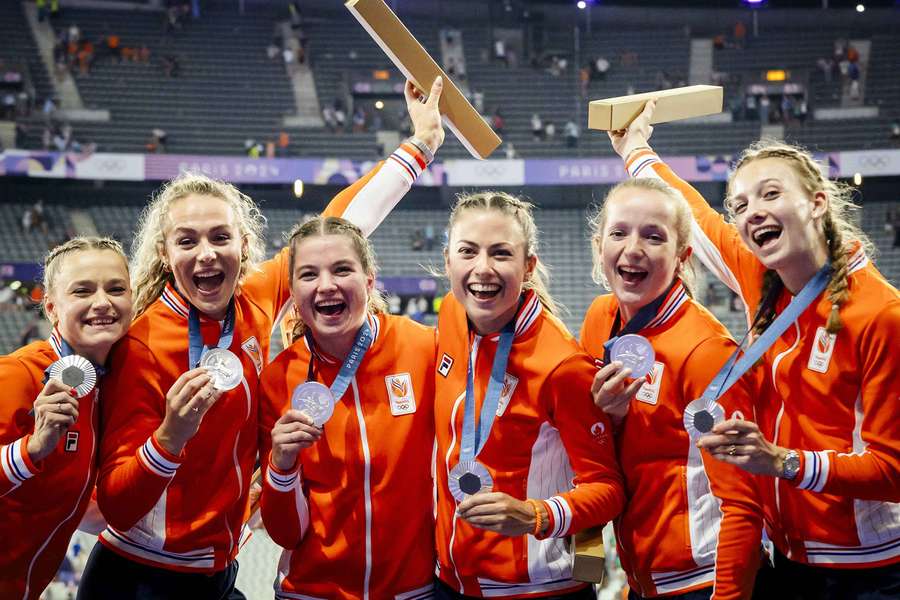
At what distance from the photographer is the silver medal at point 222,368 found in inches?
91.6

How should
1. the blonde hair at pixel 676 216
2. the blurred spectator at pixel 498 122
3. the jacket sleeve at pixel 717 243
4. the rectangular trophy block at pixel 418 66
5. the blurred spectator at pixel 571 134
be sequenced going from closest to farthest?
the blonde hair at pixel 676 216
the jacket sleeve at pixel 717 243
the rectangular trophy block at pixel 418 66
the blurred spectator at pixel 571 134
the blurred spectator at pixel 498 122

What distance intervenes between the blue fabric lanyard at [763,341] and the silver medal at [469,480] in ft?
1.97

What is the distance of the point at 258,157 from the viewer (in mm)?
20312

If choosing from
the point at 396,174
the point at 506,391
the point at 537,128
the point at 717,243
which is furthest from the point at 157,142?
the point at 506,391

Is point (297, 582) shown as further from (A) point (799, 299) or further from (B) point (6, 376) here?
(A) point (799, 299)

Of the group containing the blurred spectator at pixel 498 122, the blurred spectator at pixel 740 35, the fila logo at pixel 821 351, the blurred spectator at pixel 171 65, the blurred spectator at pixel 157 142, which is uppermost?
the blurred spectator at pixel 740 35

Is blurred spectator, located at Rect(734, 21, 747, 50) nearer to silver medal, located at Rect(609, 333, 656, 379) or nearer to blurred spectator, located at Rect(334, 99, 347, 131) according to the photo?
blurred spectator, located at Rect(334, 99, 347, 131)

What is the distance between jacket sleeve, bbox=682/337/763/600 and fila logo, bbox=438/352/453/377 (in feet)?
2.24

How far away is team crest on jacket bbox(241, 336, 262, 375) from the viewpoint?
8.93 ft

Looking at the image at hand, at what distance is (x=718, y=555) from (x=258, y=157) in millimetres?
19243

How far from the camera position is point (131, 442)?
8.25ft

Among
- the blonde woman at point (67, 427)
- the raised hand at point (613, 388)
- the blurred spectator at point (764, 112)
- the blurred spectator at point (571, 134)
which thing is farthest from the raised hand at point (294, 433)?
the blurred spectator at point (764, 112)

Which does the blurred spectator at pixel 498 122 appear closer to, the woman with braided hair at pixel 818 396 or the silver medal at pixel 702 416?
the woman with braided hair at pixel 818 396

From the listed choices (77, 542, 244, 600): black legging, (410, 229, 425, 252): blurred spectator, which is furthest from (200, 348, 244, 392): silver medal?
(410, 229, 425, 252): blurred spectator
